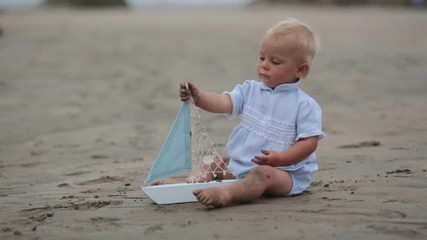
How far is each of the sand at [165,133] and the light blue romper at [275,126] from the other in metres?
0.19

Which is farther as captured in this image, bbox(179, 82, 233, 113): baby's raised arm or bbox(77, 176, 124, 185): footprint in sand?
bbox(77, 176, 124, 185): footprint in sand

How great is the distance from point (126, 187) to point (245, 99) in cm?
95

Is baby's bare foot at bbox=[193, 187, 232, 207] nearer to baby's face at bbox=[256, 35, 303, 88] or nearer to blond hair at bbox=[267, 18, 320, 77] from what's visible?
baby's face at bbox=[256, 35, 303, 88]

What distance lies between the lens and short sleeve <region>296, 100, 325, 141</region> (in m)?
3.64

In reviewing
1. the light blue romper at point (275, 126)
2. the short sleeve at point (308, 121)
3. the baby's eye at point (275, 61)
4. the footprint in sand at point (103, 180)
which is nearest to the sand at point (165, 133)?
the footprint in sand at point (103, 180)

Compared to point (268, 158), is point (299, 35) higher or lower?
higher

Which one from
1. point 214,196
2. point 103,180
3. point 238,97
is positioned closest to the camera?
point 214,196

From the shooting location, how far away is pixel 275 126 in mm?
3719

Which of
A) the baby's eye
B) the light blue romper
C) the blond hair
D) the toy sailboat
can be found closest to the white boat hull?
the toy sailboat

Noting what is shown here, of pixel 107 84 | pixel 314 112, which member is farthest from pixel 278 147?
pixel 107 84

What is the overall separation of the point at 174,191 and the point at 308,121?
0.77 m

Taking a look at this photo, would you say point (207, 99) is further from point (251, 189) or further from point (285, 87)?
point (251, 189)

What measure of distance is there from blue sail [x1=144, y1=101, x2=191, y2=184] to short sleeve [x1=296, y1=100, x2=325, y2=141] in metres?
0.58

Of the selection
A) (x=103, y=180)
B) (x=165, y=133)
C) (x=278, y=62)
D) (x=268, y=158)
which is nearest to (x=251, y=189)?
(x=268, y=158)
